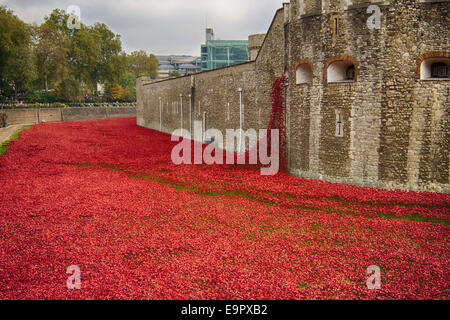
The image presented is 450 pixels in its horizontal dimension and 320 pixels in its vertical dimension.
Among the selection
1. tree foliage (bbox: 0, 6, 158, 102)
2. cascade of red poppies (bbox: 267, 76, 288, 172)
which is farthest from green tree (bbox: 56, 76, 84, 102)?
cascade of red poppies (bbox: 267, 76, 288, 172)

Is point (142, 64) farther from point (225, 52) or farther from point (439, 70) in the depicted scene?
point (439, 70)

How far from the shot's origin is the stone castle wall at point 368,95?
39.0ft

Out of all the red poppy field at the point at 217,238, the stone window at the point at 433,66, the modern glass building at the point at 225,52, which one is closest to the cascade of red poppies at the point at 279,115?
the red poppy field at the point at 217,238

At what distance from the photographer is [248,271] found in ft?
22.5

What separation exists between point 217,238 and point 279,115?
405 inches

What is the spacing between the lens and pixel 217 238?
338 inches

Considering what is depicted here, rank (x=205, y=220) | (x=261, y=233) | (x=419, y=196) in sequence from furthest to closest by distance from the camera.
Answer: (x=419, y=196) → (x=205, y=220) → (x=261, y=233)

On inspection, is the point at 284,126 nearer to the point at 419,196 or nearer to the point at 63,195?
the point at 419,196

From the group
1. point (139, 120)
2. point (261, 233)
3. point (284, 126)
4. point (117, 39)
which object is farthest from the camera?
point (117, 39)

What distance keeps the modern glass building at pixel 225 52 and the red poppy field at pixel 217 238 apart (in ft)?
245

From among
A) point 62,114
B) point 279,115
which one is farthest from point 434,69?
point 62,114

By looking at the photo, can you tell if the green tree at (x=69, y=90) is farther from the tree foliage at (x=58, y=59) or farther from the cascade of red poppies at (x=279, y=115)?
the cascade of red poppies at (x=279, y=115)
